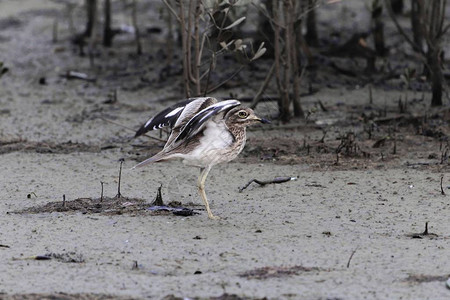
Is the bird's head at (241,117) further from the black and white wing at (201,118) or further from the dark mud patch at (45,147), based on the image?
the dark mud patch at (45,147)

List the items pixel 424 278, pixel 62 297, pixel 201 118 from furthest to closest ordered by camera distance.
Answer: pixel 201 118
pixel 424 278
pixel 62 297

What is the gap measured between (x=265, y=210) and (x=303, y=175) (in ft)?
3.34

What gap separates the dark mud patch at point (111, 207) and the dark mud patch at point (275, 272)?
1275 millimetres

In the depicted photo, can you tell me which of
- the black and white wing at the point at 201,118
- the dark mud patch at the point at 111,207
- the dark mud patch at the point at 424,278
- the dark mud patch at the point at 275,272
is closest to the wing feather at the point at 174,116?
the black and white wing at the point at 201,118

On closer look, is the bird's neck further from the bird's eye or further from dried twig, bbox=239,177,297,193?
dried twig, bbox=239,177,297,193

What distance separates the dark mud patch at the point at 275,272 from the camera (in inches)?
180

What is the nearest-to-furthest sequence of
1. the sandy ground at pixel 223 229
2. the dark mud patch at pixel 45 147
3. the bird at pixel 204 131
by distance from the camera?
1. the sandy ground at pixel 223 229
2. the bird at pixel 204 131
3. the dark mud patch at pixel 45 147

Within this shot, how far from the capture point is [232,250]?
5.07 metres

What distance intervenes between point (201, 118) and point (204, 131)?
0.19 meters

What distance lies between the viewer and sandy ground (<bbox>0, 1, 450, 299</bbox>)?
4.47m

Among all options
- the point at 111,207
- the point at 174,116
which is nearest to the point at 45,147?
the point at 111,207

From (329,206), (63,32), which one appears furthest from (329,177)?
(63,32)

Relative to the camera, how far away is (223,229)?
5523 mm

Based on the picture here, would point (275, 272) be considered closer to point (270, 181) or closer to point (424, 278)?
point (424, 278)
